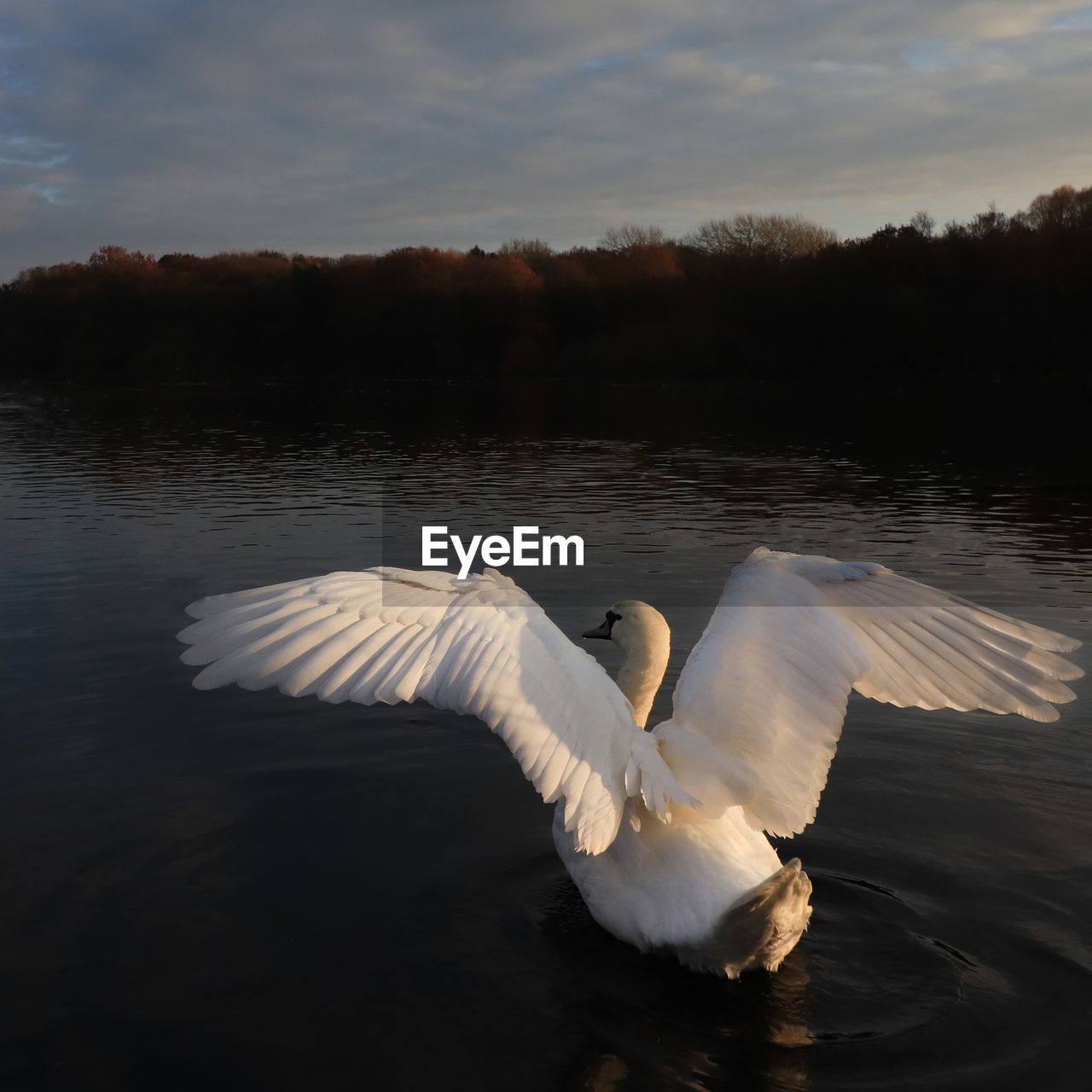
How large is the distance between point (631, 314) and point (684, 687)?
91.0 meters

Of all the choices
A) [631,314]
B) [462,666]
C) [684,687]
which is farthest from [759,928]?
[631,314]

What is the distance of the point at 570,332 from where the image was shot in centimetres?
9631

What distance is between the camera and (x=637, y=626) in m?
6.56

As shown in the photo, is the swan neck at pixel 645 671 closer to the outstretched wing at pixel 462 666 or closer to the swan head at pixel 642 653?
the swan head at pixel 642 653

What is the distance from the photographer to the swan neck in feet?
21.2

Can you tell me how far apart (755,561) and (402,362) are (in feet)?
310

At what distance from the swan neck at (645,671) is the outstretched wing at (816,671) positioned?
0.83 meters

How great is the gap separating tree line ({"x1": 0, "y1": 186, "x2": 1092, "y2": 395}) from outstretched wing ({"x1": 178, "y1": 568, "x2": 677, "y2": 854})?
6600 centimetres

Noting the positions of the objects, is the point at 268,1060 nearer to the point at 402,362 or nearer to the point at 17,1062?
the point at 17,1062

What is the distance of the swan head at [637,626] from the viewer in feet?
21.3

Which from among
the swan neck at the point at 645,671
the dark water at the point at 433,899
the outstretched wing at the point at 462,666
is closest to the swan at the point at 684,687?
the outstretched wing at the point at 462,666

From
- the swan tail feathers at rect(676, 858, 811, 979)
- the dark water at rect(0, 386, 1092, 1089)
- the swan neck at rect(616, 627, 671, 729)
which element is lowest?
the dark water at rect(0, 386, 1092, 1089)

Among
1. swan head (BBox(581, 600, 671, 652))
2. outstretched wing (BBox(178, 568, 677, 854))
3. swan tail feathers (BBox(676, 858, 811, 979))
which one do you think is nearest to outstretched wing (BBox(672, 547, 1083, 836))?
swan tail feathers (BBox(676, 858, 811, 979))

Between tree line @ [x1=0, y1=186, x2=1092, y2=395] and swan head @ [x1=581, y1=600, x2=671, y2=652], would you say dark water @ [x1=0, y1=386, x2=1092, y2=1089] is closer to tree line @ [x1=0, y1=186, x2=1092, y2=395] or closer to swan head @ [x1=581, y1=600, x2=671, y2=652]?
swan head @ [x1=581, y1=600, x2=671, y2=652]
